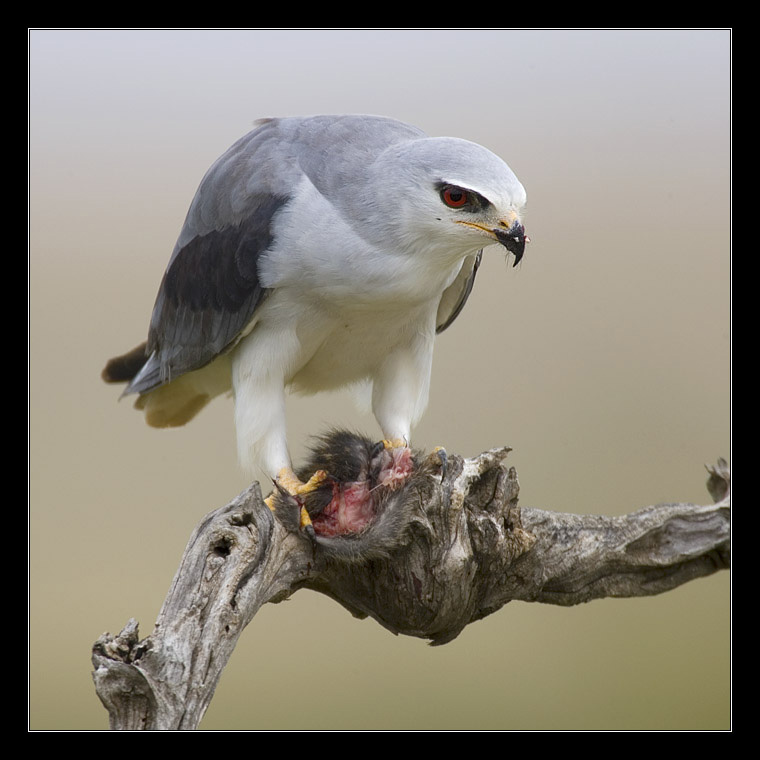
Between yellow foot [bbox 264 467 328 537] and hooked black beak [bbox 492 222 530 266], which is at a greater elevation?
hooked black beak [bbox 492 222 530 266]

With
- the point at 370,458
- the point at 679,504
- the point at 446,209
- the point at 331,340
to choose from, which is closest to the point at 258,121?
the point at 331,340

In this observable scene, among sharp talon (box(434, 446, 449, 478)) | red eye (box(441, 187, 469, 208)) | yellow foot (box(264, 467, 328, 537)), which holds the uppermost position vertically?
red eye (box(441, 187, 469, 208))

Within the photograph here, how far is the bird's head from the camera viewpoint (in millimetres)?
2635

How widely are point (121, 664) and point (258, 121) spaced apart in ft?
7.23

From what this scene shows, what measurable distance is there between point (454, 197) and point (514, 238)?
22cm

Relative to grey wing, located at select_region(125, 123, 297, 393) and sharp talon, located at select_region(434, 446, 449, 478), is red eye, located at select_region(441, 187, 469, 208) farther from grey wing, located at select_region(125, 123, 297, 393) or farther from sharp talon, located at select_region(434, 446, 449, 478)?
sharp talon, located at select_region(434, 446, 449, 478)

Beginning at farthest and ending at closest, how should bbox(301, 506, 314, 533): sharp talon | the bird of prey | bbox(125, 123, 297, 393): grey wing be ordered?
1. bbox(125, 123, 297, 393): grey wing
2. bbox(301, 506, 314, 533): sharp talon
3. the bird of prey

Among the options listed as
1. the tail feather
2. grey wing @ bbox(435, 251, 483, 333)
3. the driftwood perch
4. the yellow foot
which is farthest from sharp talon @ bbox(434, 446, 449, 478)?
the tail feather

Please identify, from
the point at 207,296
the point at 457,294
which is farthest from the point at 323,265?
the point at 457,294

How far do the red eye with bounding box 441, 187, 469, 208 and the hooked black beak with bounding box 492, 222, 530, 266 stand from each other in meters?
0.13

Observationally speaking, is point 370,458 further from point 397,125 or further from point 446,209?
point 397,125

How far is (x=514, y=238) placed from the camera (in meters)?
2.63

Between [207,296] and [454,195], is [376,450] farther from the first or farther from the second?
[454,195]

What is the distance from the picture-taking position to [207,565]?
2.51 metres
